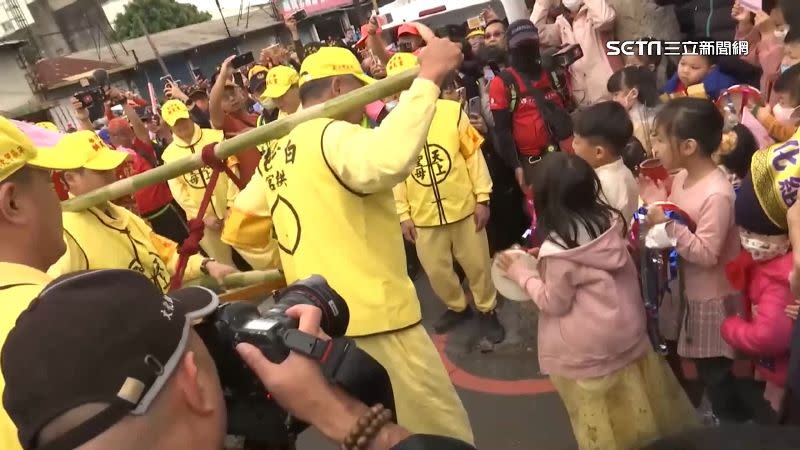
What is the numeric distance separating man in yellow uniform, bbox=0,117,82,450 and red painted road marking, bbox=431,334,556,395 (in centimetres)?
244

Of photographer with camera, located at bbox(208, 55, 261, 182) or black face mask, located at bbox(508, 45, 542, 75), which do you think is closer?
black face mask, located at bbox(508, 45, 542, 75)

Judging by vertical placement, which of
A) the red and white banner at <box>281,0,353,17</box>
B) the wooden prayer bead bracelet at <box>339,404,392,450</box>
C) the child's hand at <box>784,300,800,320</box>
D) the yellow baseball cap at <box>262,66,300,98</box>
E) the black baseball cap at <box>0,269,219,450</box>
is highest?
the red and white banner at <box>281,0,353,17</box>

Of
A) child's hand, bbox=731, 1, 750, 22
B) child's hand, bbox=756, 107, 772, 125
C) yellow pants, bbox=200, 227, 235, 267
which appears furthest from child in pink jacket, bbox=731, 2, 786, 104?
yellow pants, bbox=200, 227, 235, 267

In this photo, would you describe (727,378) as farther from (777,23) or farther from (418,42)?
(418,42)

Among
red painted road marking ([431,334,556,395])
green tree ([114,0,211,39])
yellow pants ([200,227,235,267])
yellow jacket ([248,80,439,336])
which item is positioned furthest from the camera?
green tree ([114,0,211,39])

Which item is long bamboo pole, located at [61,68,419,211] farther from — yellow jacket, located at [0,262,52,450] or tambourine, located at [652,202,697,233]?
tambourine, located at [652,202,697,233]

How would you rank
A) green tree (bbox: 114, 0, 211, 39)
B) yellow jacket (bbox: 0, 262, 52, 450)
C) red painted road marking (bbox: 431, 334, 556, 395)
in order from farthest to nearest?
green tree (bbox: 114, 0, 211, 39) < red painted road marking (bbox: 431, 334, 556, 395) < yellow jacket (bbox: 0, 262, 52, 450)

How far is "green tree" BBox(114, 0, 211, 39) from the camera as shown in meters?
30.7

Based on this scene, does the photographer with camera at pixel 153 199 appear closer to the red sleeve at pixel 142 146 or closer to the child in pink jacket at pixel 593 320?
the red sleeve at pixel 142 146

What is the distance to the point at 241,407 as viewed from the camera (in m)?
1.05

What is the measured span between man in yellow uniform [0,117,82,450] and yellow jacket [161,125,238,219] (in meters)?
2.94

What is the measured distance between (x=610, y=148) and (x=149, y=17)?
34.4m

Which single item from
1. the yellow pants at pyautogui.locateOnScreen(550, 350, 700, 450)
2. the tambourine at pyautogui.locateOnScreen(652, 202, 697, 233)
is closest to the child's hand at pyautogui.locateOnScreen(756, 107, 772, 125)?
the tambourine at pyautogui.locateOnScreen(652, 202, 697, 233)

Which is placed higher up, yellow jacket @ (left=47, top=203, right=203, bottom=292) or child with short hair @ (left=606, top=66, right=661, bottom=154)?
→ yellow jacket @ (left=47, top=203, right=203, bottom=292)
